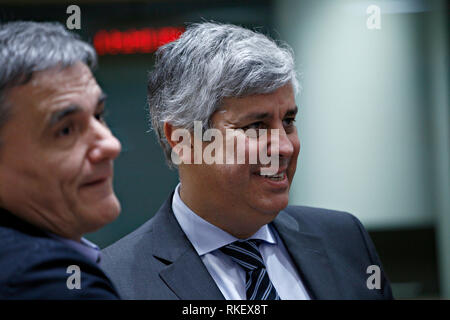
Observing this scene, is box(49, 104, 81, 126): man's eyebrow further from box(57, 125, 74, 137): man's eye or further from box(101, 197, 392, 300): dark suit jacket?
box(101, 197, 392, 300): dark suit jacket

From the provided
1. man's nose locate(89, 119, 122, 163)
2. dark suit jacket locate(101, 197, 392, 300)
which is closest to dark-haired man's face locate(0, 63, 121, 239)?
man's nose locate(89, 119, 122, 163)

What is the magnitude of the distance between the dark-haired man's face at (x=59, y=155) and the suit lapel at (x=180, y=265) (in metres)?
0.30

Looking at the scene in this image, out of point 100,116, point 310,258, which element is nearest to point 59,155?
point 100,116

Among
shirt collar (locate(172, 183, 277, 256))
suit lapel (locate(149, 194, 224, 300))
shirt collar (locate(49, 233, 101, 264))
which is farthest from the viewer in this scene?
shirt collar (locate(172, 183, 277, 256))

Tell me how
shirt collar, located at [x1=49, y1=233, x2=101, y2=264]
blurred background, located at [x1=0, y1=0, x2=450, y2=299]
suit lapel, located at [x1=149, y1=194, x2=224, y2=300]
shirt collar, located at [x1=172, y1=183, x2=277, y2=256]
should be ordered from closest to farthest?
shirt collar, located at [x1=49, y1=233, x2=101, y2=264]
suit lapel, located at [x1=149, y1=194, x2=224, y2=300]
shirt collar, located at [x1=172, y1=183, x2=277, y2=256]
blurred background, located at [x1=0, y1=0, x2=450, y2=299]

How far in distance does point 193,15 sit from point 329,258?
981 mm

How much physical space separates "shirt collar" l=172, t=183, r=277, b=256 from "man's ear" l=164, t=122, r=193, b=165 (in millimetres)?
125

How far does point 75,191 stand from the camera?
3.47 feet

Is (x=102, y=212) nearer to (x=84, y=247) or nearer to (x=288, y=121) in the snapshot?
(x=84, y=247)

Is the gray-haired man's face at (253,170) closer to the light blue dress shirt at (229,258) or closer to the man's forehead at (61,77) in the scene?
the light blue dress shirt at (229,258)

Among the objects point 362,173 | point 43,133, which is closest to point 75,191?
point 43,133

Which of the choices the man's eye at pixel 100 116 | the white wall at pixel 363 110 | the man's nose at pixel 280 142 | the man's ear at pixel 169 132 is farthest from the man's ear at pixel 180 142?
the white wall at pixel 363 110

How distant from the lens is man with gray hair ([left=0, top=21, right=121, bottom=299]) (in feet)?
3.29

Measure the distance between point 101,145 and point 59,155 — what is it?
3.3 inches
